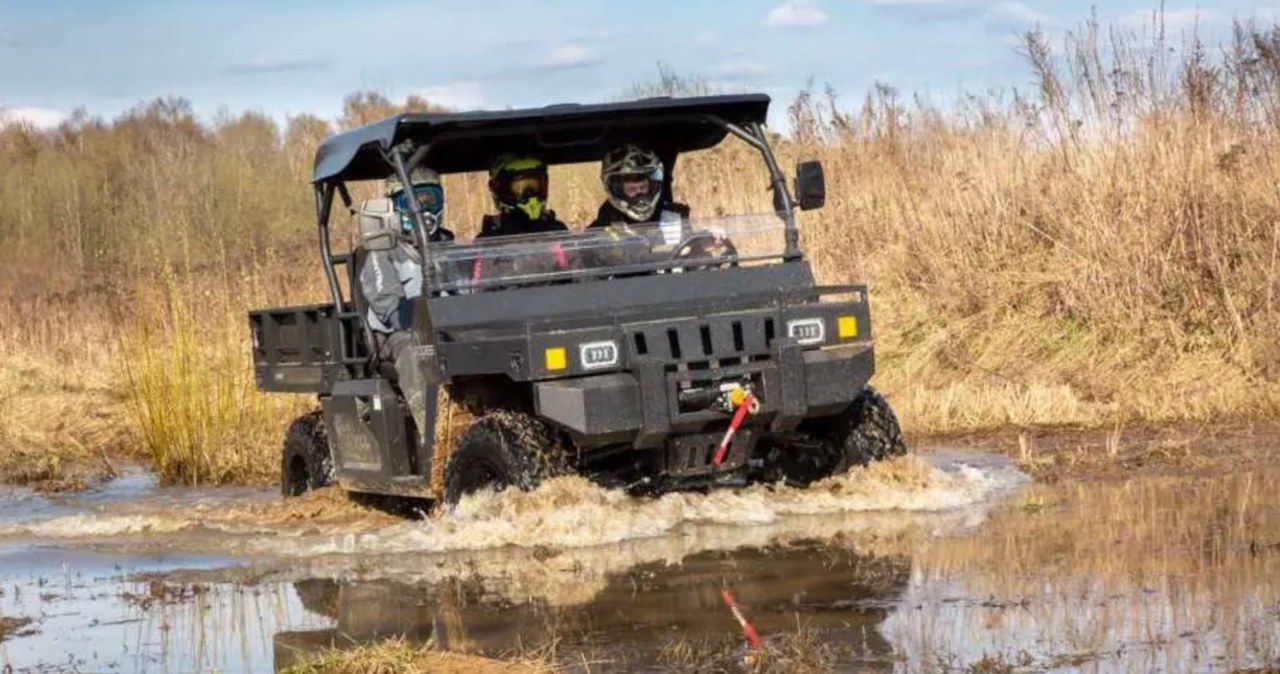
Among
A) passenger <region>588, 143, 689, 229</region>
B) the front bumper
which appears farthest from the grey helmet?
the front bumper

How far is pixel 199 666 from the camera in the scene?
270 inches

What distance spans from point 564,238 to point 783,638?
12.4ft

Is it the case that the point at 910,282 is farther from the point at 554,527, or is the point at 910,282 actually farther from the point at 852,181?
the point at 554,527

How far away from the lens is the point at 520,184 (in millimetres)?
10430

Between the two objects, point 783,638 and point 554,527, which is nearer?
point 783,638

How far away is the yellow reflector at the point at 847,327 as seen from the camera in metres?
9.38

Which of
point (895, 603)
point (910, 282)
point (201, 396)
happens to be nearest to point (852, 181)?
point (910, 282)

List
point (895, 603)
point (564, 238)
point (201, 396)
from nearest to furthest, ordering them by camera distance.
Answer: point (895, 603), point (564, 238), point (201, 396)

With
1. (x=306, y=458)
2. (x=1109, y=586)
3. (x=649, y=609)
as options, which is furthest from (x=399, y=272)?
(x=1109, y=586)

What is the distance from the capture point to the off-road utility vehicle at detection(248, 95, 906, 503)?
894 centimetres

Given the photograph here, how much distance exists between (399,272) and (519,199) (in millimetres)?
703

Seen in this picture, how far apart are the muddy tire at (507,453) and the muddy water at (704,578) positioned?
0.10 metres

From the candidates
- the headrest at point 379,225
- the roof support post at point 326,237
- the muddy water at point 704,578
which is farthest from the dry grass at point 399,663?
the roof support post at point 326,237

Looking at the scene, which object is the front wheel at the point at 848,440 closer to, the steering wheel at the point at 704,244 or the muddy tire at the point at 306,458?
the steering wheel at the point at 704,244
